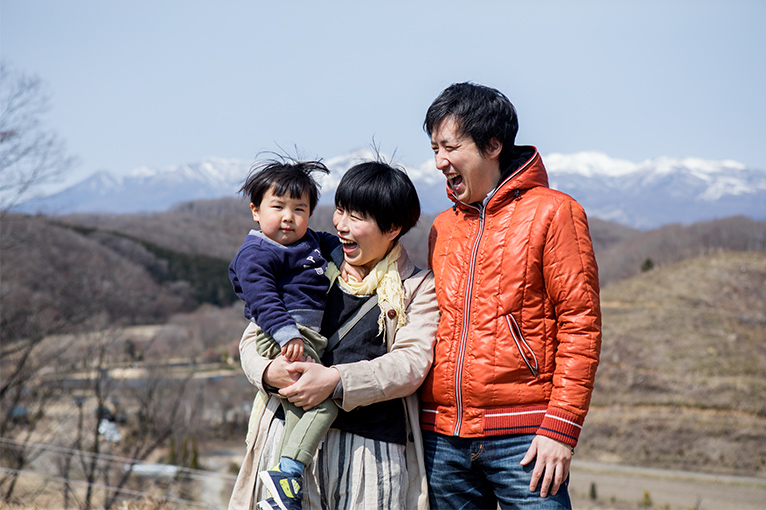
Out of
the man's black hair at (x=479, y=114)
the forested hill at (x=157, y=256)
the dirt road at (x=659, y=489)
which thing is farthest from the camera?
the forested hill at (x=157, y=256)

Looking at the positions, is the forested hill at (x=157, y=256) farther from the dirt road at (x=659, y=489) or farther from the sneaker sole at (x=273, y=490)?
the sneaker sole at (x=273, y=490)

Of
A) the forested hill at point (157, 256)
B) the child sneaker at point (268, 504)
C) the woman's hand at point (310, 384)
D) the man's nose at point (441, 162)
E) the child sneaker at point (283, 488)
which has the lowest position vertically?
the forested hill at point (157, 256)

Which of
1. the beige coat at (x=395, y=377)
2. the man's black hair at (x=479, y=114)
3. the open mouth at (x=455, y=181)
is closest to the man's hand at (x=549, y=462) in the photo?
the beige coat at (x=395, y=377)

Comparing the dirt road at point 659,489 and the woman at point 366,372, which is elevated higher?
the woman at point 366,372

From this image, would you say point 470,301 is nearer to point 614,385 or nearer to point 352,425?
point 352,425

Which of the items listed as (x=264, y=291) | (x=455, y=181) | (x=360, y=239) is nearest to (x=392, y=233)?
(x=360, y=239)

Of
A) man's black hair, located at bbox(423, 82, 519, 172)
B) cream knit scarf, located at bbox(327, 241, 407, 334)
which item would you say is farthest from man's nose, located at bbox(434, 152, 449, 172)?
cream knit scarf, located at bbox(327, 241, 407, 334)

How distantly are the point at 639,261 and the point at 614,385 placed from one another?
1660 inches

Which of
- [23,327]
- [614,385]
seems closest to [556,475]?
[23,327]

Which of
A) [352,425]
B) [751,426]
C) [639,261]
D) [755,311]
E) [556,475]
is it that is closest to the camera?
[556,475]

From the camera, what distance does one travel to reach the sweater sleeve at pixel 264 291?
7.90 feet

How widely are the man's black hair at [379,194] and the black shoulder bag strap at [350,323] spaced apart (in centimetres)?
30

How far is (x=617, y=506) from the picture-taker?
2397cm

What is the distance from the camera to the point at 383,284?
2.58 meters
